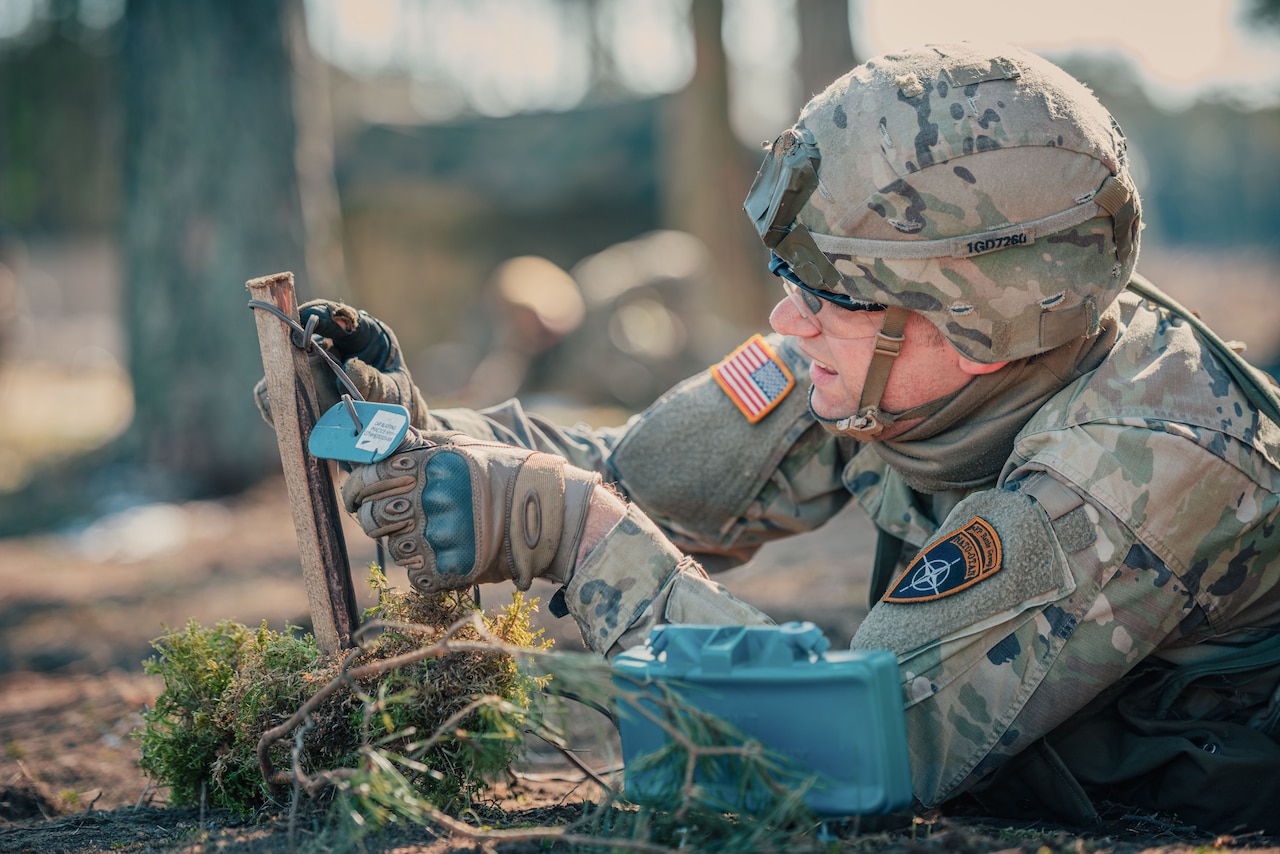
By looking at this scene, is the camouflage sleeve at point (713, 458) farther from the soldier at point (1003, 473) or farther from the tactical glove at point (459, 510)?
the tactical glove at point (459, 510)

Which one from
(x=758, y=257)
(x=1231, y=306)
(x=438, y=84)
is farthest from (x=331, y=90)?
(x=1231, y=306)

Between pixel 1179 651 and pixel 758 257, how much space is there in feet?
34.9

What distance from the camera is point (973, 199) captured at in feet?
6.70

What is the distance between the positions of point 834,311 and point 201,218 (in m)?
6.28

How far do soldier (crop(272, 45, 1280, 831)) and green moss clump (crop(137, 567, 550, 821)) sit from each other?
0.44 ft

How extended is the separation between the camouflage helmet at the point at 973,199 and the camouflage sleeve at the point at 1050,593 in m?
0.29

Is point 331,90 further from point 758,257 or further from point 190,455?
point 190,455

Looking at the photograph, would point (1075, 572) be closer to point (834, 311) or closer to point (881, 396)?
point (881, 396)

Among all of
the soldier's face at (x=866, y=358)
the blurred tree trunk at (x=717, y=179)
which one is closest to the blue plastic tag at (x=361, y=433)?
the soldier's face at (x=866, y=358)

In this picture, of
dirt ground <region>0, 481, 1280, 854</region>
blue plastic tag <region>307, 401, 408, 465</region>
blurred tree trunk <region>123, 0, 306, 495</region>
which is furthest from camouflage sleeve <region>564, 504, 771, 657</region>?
blurred tree trunk <region>123, 0, 306, 495</region>

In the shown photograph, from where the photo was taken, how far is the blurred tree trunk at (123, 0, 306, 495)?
24.3 ft

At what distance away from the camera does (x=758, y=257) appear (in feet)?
41.2

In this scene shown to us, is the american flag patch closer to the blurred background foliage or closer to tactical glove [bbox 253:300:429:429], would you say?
tactical glove [bbox 253:300:429:429]

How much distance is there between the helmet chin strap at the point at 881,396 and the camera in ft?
7.15
